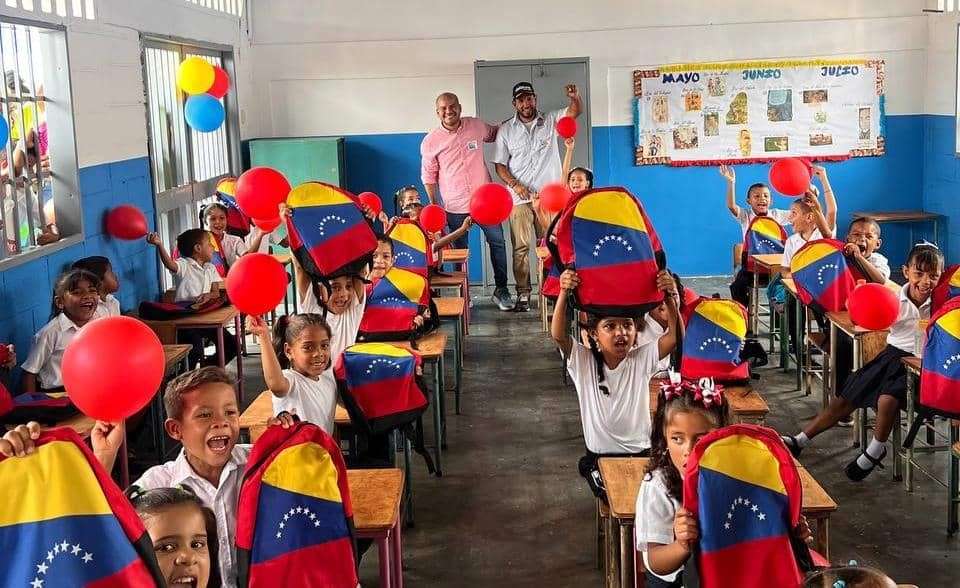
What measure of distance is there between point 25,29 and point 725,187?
640cm

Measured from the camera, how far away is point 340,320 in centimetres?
444

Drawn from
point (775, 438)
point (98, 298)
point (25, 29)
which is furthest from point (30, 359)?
point (775, 438)

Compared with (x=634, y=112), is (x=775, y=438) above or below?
below

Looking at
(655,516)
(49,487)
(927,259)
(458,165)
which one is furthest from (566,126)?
(49,487)

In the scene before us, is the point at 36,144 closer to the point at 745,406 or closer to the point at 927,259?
the point at 745,406

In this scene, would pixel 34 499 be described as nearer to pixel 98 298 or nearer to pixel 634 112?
pixel 98 298

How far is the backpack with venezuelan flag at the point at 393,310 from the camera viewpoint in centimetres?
505

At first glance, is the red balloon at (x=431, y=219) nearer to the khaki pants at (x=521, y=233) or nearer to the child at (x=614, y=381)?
the khaki pants at (x=521, y=233)

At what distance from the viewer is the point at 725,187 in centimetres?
995

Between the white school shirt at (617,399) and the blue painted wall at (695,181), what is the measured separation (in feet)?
20.7

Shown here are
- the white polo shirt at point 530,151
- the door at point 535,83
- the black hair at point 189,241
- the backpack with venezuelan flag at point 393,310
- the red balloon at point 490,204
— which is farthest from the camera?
the door at point 535,83

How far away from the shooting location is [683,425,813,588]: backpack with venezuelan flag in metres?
2.20

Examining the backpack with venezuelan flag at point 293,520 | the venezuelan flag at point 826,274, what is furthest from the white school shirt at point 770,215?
the backpack with venezuelan flag at point 293,520

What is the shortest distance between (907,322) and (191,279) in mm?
3877
